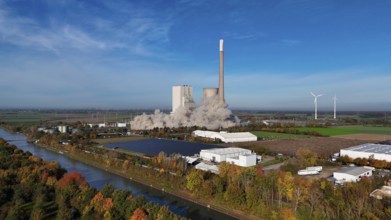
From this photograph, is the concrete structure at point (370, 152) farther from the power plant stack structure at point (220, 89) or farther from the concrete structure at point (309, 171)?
the power plant stack structure at point (220, 89)

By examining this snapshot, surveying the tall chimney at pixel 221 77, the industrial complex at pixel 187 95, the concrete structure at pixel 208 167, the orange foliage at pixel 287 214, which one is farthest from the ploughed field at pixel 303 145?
the industrial complex at pixel 187 95

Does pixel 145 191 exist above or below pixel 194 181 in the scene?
below

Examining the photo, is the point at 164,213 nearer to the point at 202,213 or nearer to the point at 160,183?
the point at 202,213

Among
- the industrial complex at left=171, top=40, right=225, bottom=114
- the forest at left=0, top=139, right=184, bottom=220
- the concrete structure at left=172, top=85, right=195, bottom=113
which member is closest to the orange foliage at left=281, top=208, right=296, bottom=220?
the forest at left=0, top=139, right=184, bottom=220

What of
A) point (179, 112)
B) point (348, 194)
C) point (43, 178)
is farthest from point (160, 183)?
point (179, 112)

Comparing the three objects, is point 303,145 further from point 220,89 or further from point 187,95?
point 187,95

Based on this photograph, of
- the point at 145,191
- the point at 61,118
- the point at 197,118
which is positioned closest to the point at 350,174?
the point at 145,191

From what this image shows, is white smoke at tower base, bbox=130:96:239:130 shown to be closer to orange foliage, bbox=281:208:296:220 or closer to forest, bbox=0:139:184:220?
forest, bbox=0:139:184:220
